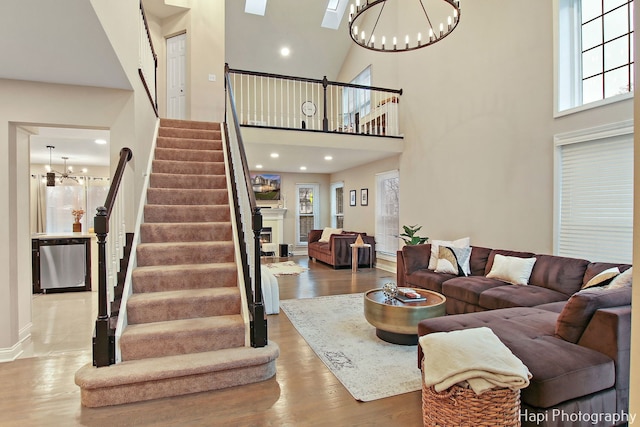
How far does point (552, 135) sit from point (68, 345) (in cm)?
559

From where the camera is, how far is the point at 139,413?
2.18 m

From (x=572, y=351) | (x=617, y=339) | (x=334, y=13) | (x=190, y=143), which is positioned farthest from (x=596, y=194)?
(x=334, y=13)

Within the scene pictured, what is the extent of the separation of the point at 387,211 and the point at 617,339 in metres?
5.79

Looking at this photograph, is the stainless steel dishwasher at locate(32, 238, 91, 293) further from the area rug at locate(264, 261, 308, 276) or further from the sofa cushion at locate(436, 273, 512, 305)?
the sofa cushion at locate(436, 273, 512, 305)

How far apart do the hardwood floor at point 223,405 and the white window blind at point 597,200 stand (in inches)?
102

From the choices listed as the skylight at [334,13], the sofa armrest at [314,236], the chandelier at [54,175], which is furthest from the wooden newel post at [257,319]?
the skylight at [334,13]

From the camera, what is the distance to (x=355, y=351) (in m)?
3.12

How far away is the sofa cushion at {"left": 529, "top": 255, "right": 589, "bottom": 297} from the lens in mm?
3367

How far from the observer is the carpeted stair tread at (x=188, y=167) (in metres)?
4.58

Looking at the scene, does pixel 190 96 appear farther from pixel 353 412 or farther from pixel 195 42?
pixel 353 412

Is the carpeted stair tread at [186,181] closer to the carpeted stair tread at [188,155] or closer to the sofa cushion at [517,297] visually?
the carpeted stair tread at [188,155]

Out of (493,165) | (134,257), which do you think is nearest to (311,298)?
(134,257)

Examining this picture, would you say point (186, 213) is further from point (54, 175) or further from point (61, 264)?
point (54, 175)
